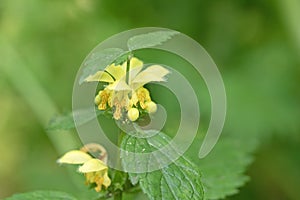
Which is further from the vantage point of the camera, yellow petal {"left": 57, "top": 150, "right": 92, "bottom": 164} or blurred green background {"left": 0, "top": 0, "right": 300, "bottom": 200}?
blurred green background {"left": 0, "top": 0, "right": 300, "bottom": 200}

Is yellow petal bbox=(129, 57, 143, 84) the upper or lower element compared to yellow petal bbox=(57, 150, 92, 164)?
upper

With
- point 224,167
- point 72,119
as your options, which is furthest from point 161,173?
point 224,167

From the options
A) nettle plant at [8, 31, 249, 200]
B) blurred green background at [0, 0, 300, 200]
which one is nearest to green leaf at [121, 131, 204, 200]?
nettle plant at [8, 31, 249, 200]

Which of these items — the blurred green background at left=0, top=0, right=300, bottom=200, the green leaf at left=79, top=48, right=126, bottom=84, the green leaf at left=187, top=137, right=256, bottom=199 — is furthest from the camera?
the blurred green background at left=0, top=0, right=300, bottom=200

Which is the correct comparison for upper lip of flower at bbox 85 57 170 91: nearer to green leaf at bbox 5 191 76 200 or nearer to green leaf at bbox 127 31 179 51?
green leaf at bbox 127 31 179 51

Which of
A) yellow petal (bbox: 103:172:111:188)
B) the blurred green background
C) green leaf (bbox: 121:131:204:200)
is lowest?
green leaf (bbox: 121:131:204:200)

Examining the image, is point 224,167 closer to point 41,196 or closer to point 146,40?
point 41,196

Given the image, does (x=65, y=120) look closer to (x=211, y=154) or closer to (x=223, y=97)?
(x=211, y=154)

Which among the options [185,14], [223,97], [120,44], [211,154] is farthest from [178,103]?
[211,154]

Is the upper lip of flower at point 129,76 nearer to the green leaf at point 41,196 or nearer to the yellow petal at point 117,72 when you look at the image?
the yellow petal at point 117,72
